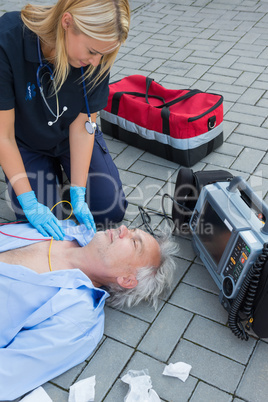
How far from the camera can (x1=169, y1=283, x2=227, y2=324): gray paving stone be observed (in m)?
2.62

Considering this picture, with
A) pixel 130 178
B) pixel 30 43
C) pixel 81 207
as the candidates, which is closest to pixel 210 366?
pixel 81 207

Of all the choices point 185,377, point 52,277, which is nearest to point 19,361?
point 52,277

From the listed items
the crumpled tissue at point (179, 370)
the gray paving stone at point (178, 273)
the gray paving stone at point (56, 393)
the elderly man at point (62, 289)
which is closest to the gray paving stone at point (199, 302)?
the gray paving stone at point (178, 273)

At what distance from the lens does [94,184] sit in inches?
128

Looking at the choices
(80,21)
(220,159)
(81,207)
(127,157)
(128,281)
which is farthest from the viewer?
(127,157)

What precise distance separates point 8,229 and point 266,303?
1562 mm

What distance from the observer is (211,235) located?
2.64 metres

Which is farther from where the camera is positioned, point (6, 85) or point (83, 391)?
point (6, 85)

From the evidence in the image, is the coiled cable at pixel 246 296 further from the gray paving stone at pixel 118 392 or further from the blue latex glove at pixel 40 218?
the blue latex glove at pixel 40 218

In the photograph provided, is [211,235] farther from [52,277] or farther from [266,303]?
[52,277]

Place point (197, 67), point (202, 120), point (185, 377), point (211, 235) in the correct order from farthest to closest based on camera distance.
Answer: point (197, 67), point (202, 120), point (211, 235), point (185, 377)

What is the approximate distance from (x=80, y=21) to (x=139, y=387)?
5.97ft

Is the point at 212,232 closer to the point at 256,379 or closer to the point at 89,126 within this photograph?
the point at 256,379

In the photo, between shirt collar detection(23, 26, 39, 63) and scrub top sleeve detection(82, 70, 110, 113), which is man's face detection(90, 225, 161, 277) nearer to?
scrub top sleeve detection(82, 70, 110, 113)
